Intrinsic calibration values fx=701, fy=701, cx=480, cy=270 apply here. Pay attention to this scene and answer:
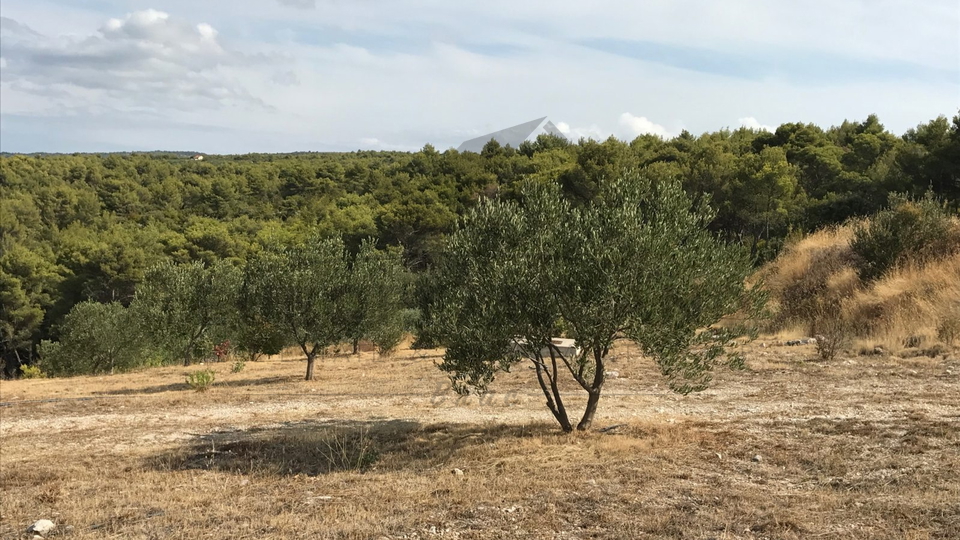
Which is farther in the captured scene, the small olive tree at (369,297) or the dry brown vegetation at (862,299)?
the small olive tree at (369,297)

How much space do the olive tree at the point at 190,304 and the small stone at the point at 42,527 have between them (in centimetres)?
2004

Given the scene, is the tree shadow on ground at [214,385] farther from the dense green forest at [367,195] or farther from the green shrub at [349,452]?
the green shrub at [349,452]

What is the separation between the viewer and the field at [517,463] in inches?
251

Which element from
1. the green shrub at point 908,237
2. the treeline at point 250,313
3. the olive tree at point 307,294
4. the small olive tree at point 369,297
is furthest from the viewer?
the green shrub at point 908,237

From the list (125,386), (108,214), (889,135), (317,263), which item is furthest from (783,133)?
(108,214)

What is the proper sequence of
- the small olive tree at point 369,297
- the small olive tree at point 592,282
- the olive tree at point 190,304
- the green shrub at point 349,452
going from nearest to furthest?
the small olive tree at point 592,282 < the green shrub at point 349,452 < the small olive tree at point 369,297 < the olive tree at point 190,304

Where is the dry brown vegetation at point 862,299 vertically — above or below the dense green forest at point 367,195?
below

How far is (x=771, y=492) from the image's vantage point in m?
7.03

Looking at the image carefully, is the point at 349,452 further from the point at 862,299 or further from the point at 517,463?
the point at 862,299

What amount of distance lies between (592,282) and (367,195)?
58.8 meters

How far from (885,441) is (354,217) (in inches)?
2029

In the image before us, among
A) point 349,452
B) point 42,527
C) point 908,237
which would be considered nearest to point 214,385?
point 349,452

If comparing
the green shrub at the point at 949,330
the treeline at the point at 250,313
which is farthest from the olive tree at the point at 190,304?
the green shrub at the point at 949,330

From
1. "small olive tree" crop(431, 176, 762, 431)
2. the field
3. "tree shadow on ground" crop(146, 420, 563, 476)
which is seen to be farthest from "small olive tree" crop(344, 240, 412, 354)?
"small olive tree" crop(431, 176, 762, 431)
